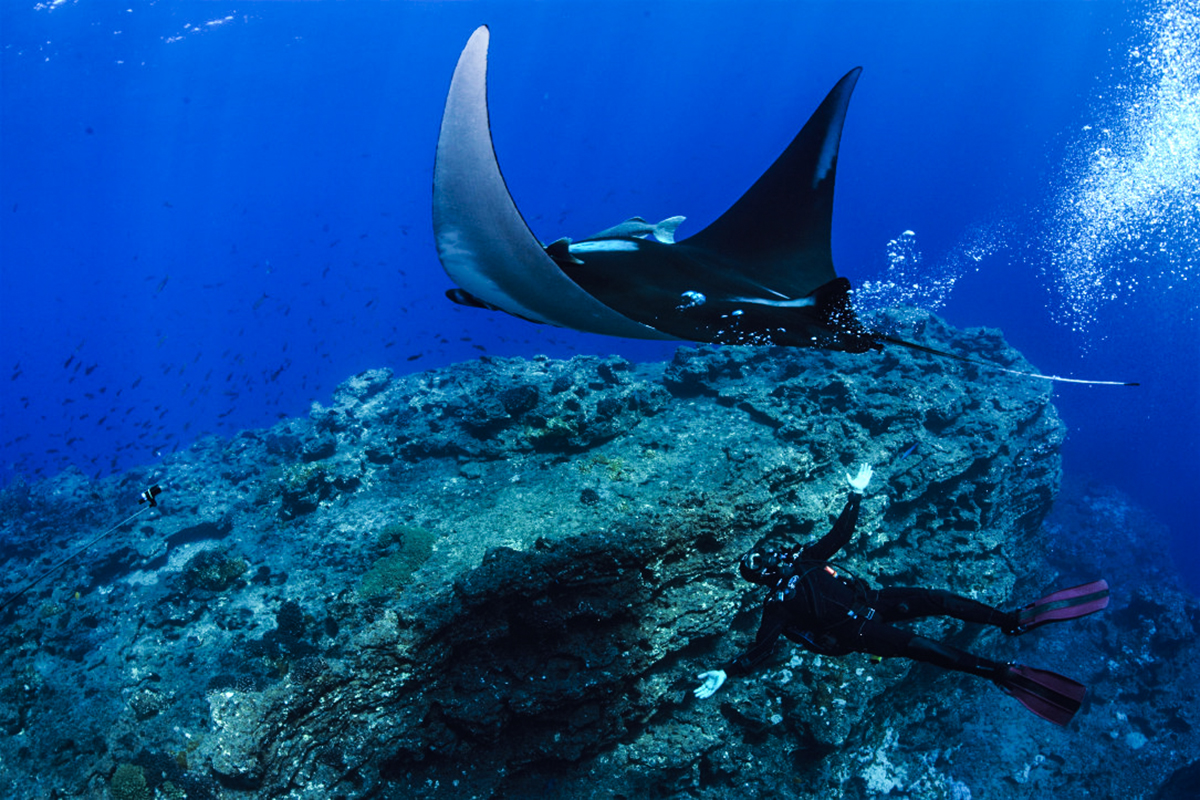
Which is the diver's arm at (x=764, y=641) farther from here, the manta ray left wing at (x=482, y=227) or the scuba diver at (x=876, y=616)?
the manta ray left wing at (x=482, y=227)

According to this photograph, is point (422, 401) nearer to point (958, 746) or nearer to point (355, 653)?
point (355, 653)

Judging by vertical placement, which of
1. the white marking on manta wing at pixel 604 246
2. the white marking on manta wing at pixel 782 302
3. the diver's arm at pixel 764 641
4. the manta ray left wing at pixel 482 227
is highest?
the manta ray left wing at pixel 482 227

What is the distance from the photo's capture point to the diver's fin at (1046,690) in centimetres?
321

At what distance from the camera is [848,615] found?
11.8 ft

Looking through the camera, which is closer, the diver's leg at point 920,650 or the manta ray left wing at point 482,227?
the manta ray left wing at point 482,227

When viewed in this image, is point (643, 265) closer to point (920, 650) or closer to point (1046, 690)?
point (920, 650)

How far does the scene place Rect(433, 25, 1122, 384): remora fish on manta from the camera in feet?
6.01

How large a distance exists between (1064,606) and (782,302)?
11.2 ft

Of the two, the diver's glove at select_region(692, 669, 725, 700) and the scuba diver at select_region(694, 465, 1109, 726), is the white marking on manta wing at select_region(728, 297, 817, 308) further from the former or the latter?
the diver's glove at select_region(692, 669, 725, 700)

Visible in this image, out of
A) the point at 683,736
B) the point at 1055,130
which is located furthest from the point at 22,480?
the point at 1055,130

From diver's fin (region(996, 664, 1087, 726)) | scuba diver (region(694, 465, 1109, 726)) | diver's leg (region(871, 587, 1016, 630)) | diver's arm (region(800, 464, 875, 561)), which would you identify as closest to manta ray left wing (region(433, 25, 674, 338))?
scuba diver (region(694, 465, 1109, 726))

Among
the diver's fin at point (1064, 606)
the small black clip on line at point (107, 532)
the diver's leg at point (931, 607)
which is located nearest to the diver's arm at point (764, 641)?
the diver's leg at point (931, 607)

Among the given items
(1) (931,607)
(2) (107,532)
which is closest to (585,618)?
(1) (931,607)

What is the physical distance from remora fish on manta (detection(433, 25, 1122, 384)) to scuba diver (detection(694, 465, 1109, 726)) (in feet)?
6.53
